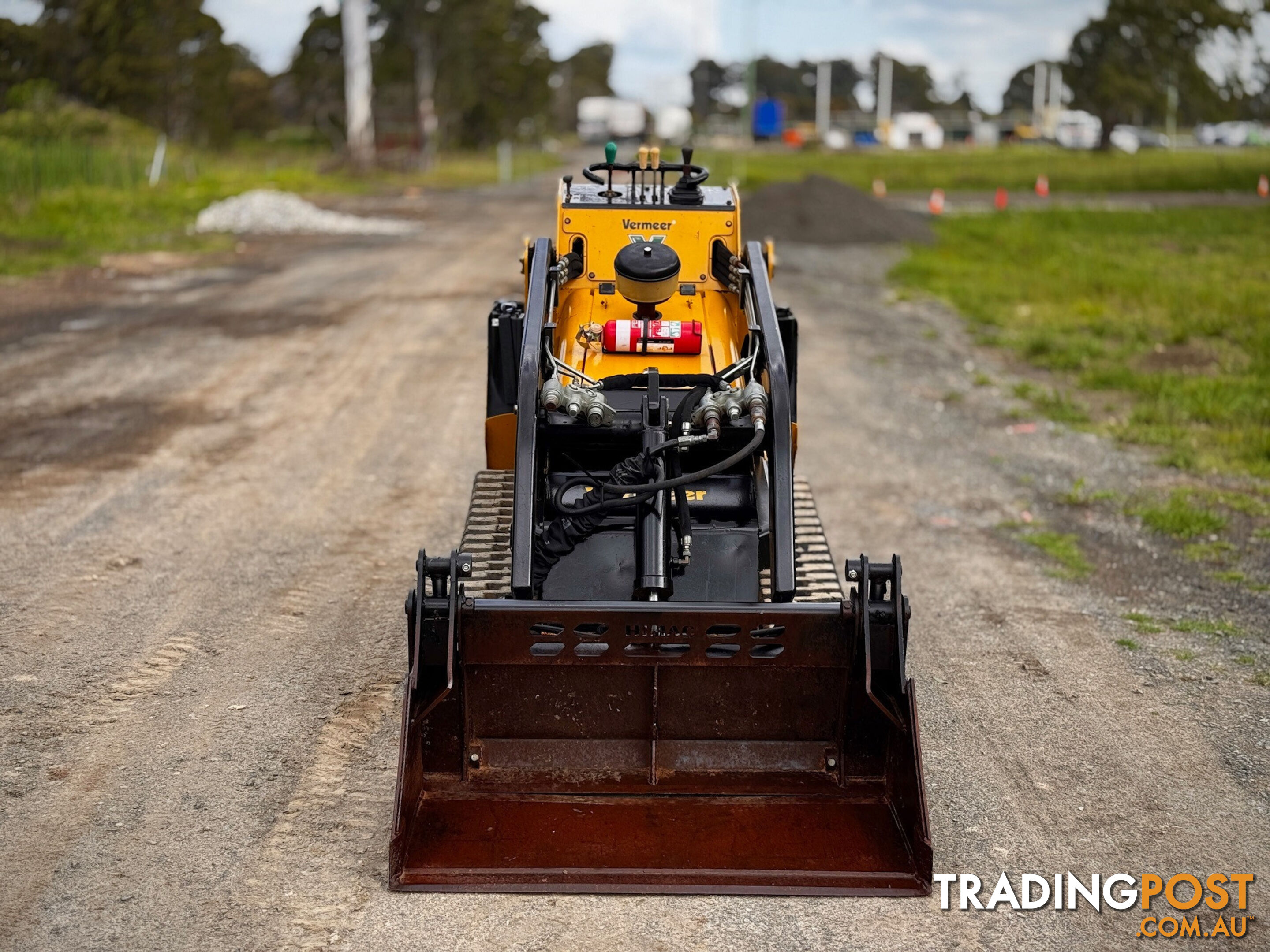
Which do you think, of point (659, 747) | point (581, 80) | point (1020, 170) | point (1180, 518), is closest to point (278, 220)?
point (1180, 518)

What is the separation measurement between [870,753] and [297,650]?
2.95 meters

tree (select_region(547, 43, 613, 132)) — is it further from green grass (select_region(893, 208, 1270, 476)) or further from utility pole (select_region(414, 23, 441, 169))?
green grass (select_region(893, 208, 1270, 476))

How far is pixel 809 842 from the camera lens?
4926 mm

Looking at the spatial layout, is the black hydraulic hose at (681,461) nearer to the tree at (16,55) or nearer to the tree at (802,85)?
the tree at (16,55)

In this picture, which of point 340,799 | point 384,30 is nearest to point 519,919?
point 340,799

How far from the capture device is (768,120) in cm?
9931

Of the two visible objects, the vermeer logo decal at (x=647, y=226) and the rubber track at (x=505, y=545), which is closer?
the rubber track at (x=505, y=545)

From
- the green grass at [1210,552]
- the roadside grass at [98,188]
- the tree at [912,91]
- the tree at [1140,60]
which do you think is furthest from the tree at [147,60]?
the tree at [912,91]

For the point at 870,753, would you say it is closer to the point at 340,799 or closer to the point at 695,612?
the point at 695,612

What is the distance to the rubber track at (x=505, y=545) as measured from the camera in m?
6.45

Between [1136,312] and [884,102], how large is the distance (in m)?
102

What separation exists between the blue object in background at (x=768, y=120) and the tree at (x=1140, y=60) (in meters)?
30.0

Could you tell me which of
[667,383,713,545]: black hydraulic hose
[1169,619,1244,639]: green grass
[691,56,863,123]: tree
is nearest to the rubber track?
→ [667,383,713,545]: black hydraulic hose

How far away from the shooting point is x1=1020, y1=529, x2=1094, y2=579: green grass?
826 centimetres
